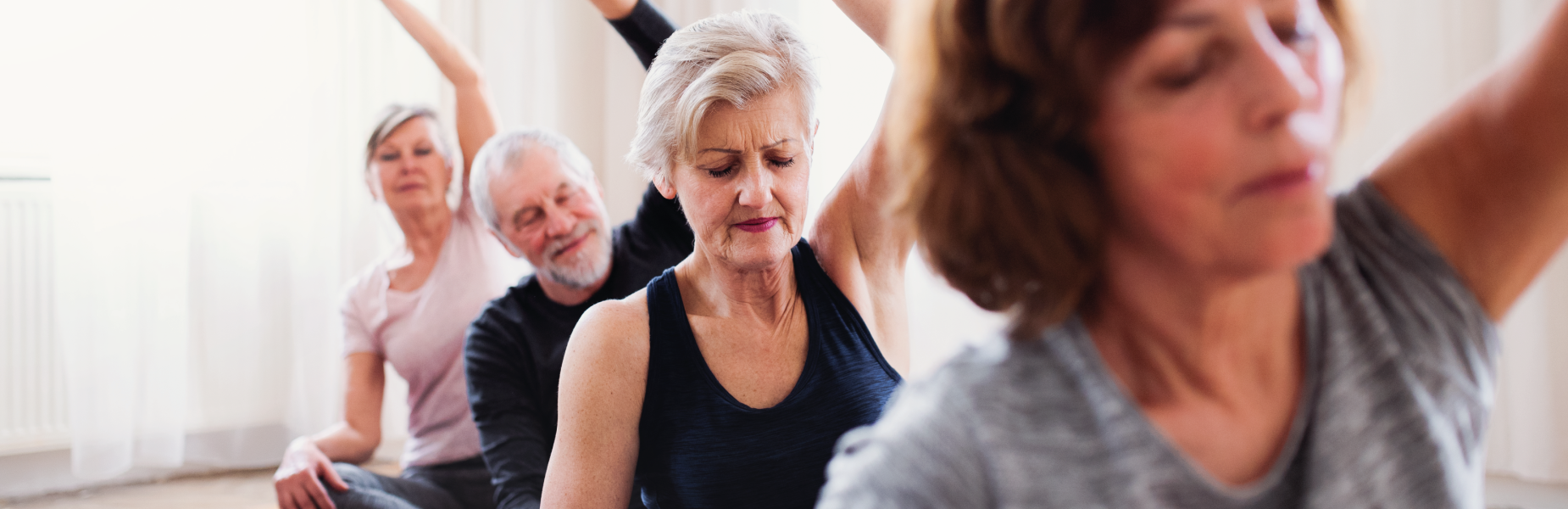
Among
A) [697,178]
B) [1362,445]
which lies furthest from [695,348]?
[1362,445]

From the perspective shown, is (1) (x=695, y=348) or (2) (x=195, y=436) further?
(2) (x=195, y=436)

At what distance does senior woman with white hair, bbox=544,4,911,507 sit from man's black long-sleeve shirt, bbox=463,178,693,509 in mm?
622

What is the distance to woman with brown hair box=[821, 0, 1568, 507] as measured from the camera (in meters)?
0.57

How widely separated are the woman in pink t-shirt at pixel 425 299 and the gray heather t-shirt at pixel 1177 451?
204 centimetres

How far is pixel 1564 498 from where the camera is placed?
2.77 metres

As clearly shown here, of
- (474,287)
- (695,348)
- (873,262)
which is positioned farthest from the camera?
(474,287)

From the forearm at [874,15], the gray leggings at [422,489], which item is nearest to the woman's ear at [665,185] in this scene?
the forearm at [874,15]

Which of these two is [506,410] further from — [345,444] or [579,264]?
[345,444]

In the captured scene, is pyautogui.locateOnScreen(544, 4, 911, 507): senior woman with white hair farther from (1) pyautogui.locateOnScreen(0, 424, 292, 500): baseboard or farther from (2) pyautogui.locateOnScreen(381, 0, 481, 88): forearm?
(1) pyautogui.locateOnScreen(0, 424, 292, 500): baseboard

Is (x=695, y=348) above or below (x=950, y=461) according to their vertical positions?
below

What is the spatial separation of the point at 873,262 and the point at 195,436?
3.60 metres

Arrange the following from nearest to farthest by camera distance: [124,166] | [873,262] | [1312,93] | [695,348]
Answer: [1312,93] → [695,348] → [873,262] → [124,166]

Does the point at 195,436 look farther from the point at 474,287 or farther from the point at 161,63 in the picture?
the point at 474,287

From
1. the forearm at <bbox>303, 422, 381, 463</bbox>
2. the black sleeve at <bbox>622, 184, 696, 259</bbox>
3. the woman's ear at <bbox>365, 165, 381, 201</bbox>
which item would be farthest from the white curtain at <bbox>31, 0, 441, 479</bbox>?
the black sleeve at <bbox>622, 184, 696, 259</bbox>
